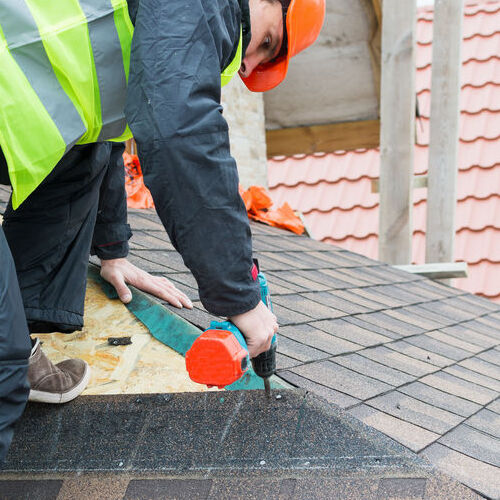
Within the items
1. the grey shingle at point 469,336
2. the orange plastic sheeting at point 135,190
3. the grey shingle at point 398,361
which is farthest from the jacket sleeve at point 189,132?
the orange plastic sheeting at point 135,190

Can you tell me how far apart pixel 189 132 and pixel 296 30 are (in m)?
0.60

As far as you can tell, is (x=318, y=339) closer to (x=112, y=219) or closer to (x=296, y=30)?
(x=112, y=219)

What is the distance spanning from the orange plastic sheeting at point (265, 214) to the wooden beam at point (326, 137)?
224 cm

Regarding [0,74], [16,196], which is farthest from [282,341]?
[0,74]

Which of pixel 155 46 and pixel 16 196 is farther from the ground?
pixel 155 46

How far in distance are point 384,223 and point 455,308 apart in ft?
3.85

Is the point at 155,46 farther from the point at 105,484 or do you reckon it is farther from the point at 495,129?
the point at 495,129

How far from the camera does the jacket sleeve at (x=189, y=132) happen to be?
1.17 metres

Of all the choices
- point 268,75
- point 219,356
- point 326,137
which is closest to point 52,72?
point 219,356

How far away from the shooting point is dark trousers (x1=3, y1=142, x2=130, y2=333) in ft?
5.73

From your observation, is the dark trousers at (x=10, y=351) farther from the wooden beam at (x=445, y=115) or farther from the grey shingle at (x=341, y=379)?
the wooden beam at (x=445, y=115)

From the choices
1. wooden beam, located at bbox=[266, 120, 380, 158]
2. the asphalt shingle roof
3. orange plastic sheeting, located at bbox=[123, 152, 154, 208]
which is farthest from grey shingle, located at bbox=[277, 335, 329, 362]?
wooden beam, located at bbox=[266, 120, 380, 158]

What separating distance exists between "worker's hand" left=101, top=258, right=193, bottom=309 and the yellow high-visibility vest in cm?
83

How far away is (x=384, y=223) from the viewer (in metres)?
5.00
